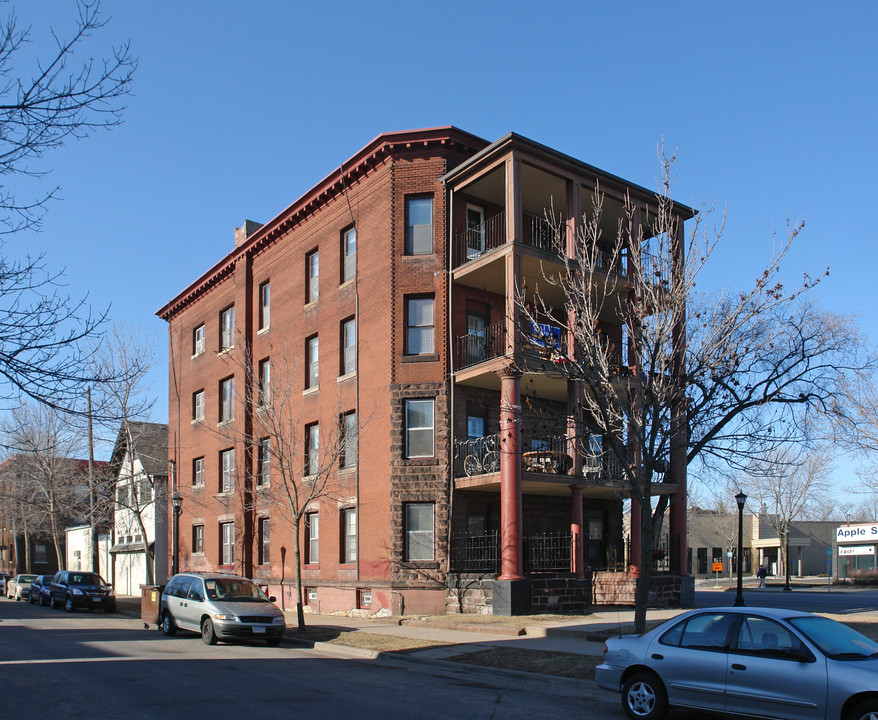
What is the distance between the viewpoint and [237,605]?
726 inches

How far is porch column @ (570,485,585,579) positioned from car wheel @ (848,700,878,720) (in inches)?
615

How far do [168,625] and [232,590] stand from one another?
2.64 metres

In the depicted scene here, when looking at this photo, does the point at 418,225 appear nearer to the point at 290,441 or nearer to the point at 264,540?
the point at 290,441

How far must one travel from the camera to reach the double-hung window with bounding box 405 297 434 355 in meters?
25.5

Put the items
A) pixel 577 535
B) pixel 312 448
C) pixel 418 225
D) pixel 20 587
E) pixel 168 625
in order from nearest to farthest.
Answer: pixel 168 625 → pixel 577 535 → pixel 418 225 → pixel 312 448 → pixel 20 587

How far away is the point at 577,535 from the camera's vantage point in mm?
23812

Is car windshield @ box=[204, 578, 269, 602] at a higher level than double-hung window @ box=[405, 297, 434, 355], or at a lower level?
lower

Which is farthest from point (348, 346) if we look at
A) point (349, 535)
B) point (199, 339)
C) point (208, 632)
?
point (199, 339)

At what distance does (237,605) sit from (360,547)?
7652 millimetres

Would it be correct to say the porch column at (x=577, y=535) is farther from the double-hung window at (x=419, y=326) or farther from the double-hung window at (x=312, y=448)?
the double-hung window at (x=312, y=448)

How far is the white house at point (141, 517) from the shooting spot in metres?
43.8

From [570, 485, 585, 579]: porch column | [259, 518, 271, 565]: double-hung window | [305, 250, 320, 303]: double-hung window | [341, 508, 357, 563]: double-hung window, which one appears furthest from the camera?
[259, 518, 271, 565]: double-hung window

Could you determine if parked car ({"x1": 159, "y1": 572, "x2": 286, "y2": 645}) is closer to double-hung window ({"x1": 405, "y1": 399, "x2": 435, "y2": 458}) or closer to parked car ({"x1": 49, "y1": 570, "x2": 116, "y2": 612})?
double-hung window ({"x1": 405, "y1": 399, "x2": 435, "y2": 458})

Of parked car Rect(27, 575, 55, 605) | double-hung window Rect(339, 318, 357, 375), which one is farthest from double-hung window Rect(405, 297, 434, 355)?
parked car Rect(27, 575, 55, 605)
